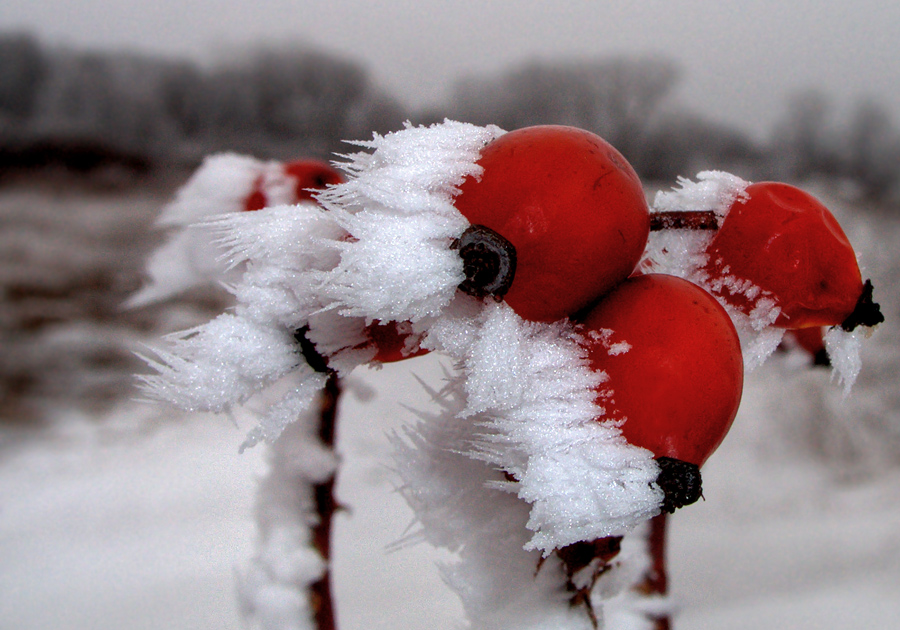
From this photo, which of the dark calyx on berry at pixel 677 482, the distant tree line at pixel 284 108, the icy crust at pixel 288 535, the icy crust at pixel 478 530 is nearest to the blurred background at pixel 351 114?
the distant tree line at pixel 284 108

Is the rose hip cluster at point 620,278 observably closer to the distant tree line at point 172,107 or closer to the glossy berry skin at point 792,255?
the glossy berry skin at point 792,255

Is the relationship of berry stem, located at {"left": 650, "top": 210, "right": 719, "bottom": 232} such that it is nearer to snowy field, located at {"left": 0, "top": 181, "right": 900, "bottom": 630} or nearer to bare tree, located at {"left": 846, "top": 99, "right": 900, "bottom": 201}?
snowy field, located at {"left": 0, "top": 181, "right": 900, "bottom": 630}

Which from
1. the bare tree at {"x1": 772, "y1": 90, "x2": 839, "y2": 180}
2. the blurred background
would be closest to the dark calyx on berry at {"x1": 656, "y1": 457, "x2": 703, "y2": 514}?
the blurred background

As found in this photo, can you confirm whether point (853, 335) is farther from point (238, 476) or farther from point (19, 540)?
point (19, 540)

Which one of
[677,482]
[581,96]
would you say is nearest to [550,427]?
[677,482]

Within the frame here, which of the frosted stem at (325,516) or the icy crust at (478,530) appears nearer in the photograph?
the icy crust at (478,530)

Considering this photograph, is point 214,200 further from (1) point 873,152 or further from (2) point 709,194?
(1) point 873,152
